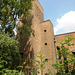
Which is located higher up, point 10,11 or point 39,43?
point 10,11

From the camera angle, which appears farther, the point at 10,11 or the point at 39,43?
the point at 39,43

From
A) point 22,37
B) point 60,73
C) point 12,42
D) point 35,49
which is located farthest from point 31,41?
point 60,73

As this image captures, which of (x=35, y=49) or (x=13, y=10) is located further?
(x=35, y=49)

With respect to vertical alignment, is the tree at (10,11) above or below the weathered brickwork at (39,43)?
above

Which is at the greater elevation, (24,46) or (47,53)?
(24,46)

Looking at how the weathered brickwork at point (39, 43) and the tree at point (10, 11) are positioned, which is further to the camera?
the weathered brickwork at point (39, 43)

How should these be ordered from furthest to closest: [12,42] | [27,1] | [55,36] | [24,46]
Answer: [55,36] < [24,46] < [27,1] < [12,42]

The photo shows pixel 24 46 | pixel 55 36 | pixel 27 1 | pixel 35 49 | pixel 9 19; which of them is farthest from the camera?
pixel 55 36

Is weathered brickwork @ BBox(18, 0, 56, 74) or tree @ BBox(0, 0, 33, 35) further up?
tree @ BBox(0, 0, 33, 35)

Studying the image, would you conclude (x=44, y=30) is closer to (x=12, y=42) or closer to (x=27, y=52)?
(x=27, y=52)

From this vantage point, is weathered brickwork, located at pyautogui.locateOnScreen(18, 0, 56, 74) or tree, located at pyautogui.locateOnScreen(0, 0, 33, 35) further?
weathered brickwork, located at pyautogui.locateOnScreen(18, 0, 56, 74)

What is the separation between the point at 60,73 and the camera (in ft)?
9.16

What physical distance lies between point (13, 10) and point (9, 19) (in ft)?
4.98

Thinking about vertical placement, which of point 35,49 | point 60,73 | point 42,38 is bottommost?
point 60,73
